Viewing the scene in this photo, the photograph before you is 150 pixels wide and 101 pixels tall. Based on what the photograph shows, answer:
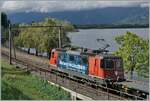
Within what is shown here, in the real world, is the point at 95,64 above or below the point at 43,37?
below

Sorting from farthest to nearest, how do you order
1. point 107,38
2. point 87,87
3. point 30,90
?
point 107,38 → point 30,90 → point 87,87

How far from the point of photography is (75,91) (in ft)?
92.8

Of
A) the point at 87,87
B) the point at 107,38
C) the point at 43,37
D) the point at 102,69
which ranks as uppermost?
the point at 43,37

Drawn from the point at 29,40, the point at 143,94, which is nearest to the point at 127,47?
the point at 143,94

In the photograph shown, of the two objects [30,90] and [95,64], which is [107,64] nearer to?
[95,64]

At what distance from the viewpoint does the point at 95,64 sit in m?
32.8

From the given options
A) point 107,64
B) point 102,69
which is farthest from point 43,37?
point 107,64

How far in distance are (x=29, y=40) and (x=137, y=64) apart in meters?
35.1

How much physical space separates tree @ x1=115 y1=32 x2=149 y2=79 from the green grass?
1229 cm

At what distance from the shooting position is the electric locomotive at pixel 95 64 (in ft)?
105

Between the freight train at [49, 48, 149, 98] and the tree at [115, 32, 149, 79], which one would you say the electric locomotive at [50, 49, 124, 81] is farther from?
the tree at [115, 32, 149, 79]

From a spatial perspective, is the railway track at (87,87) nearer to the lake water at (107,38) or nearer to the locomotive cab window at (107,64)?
the locomotive cab window at (107,64)

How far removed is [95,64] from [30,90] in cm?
562

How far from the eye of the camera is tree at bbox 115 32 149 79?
43.7 meters
